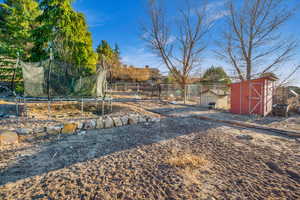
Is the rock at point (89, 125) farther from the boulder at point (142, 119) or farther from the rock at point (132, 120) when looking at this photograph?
the boulder at point (142, 119)

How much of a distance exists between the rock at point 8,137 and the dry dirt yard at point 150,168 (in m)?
0.24

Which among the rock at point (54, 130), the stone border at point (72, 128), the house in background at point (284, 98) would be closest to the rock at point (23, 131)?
the stone border at point (72, 128)

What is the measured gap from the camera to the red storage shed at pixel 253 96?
675cm

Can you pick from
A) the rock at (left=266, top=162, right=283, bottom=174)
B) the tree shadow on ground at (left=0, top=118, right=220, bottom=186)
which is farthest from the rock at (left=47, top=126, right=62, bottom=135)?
the rock at (left=266, top=162, right=283, bottom=174)

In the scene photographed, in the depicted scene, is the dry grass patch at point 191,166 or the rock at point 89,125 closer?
the dry grass patch at point 191,166

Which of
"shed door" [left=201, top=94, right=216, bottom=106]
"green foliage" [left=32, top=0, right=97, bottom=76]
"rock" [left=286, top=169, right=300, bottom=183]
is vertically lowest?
"rock" [left=286, top=169, right=300, bottom=183]

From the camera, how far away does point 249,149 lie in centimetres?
274

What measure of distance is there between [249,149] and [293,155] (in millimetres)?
725

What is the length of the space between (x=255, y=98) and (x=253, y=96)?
16 centimetres

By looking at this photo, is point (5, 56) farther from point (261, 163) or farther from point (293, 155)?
point (293, 155)

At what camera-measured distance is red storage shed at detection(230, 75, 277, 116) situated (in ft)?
22.1

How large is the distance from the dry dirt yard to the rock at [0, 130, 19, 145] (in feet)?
0.78

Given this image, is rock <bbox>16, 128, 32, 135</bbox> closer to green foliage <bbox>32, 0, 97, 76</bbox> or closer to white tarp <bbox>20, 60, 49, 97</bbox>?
white tarp <bbox>20, 60, 49, 97</bbox>

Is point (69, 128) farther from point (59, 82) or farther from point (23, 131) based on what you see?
point (59, 82)
